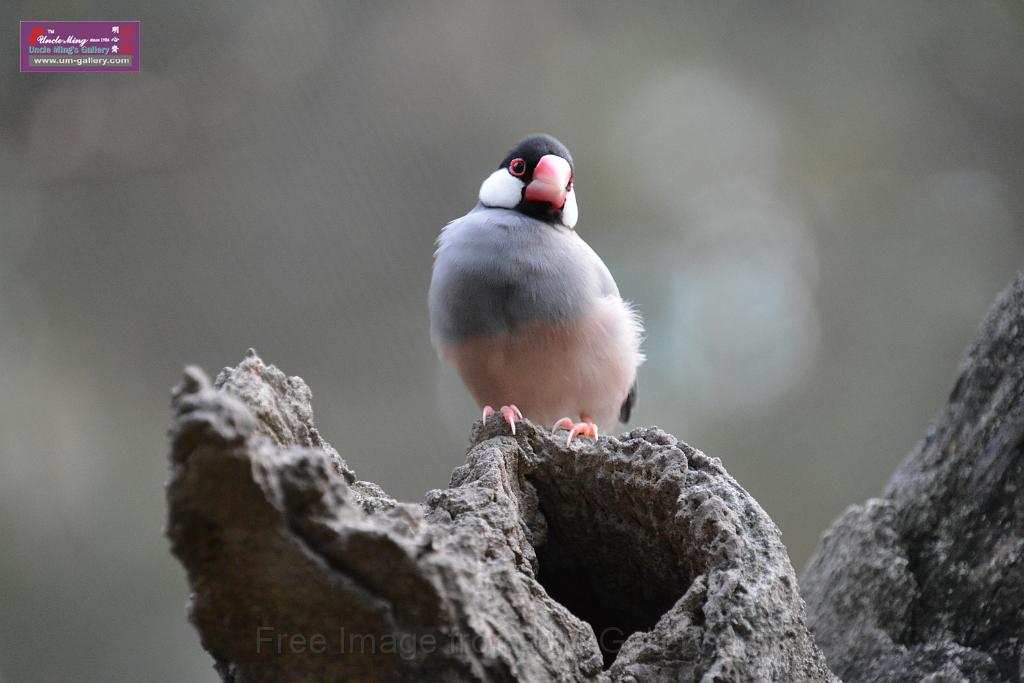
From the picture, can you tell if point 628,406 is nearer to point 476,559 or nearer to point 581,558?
point 581,558

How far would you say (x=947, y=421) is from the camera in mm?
1678

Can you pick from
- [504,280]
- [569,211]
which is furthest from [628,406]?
[504,280]

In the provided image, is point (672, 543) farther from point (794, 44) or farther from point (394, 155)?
point (794, 44)

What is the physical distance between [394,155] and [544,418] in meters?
1.57

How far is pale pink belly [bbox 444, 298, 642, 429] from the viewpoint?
2086mm

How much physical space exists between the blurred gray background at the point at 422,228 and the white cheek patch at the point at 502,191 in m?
0.92

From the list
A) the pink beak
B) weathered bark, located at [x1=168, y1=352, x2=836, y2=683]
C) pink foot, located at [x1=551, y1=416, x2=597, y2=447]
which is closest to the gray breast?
the pink beak

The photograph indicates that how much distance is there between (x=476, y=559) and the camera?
1.04 m

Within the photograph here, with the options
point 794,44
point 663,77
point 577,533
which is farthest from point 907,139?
point 577,533

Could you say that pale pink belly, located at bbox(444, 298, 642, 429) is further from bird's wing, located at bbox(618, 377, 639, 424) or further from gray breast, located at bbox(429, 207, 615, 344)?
bird's wing, located at bbox(618, 377, 639, 424)

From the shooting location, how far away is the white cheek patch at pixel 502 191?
238cm

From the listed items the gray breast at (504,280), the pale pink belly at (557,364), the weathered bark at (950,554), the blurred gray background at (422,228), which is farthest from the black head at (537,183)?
the weathered bark at (950,554)

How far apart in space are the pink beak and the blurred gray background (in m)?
0.97

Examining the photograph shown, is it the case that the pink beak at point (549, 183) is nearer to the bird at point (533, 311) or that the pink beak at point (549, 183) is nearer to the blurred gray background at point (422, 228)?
the bird at point (533, 311)
